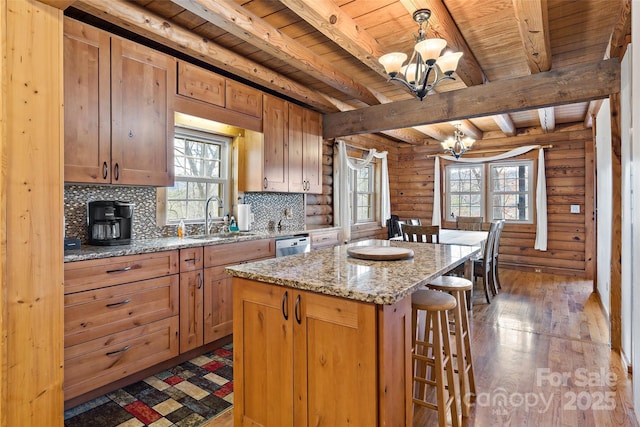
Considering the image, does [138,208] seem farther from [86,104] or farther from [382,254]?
[382,254]

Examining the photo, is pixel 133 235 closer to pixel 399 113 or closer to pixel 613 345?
pixel 399 113

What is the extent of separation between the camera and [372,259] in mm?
1961

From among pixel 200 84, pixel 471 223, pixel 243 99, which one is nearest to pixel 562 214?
pixel 471 223

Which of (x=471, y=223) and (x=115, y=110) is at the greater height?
(x=115, y=110)

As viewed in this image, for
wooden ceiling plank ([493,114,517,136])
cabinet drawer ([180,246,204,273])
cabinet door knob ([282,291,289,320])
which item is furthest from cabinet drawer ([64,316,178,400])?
wooden ceiling plank ([493,114,517,136])

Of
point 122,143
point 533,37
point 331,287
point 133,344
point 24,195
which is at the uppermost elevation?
point 533,37

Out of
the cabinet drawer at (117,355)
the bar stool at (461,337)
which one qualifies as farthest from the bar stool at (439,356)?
the cabinet drawer at (117,355)

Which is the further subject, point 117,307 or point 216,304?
point 216,304

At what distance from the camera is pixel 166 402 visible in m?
2.14

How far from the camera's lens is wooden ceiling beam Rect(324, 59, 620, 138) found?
289cm

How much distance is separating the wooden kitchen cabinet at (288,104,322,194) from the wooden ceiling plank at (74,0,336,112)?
0.33 m

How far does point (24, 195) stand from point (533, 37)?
3.27 metres

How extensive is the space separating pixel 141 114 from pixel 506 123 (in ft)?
16.2

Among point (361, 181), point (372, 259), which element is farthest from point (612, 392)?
point (361, 181)
